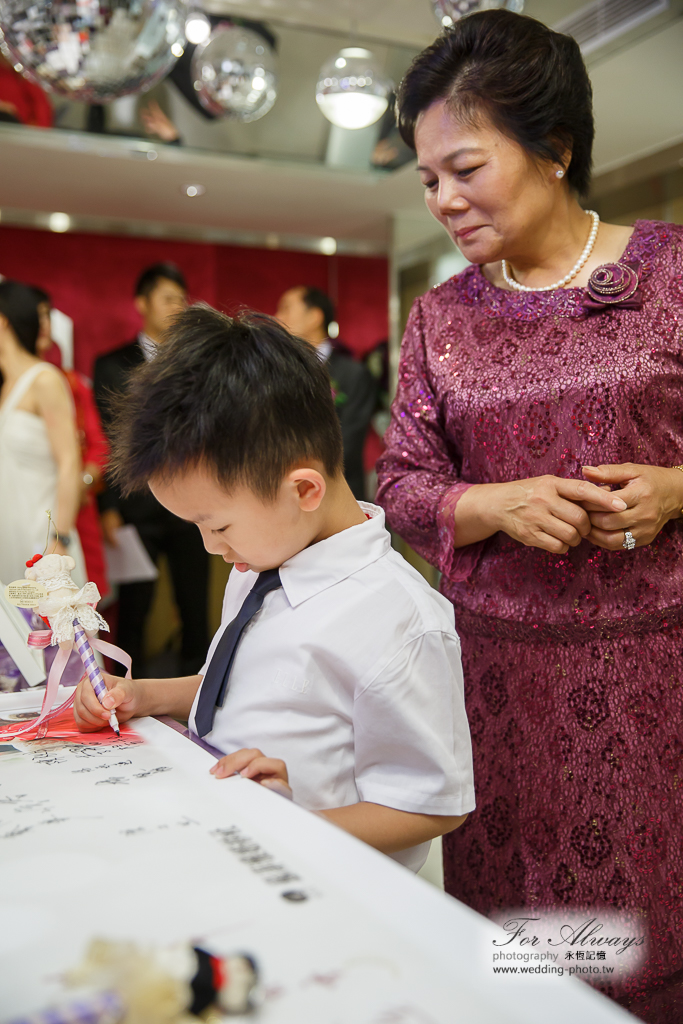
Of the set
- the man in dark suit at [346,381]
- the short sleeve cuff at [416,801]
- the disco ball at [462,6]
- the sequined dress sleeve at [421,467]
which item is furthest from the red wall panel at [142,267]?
the short sleeve cuff at [416,801]

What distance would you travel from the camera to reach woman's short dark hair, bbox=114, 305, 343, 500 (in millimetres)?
831

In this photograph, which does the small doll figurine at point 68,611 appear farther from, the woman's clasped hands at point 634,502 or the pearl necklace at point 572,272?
the pearl necklace at point 572,272

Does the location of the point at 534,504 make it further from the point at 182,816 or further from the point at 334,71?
the point at 334,71

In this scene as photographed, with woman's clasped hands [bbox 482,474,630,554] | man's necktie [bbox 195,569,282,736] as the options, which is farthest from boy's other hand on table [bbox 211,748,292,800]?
woman's clasped hands [bbox 482,474,630,554]

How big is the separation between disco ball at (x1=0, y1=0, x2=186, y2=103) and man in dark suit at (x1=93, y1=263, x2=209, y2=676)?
2049 mm

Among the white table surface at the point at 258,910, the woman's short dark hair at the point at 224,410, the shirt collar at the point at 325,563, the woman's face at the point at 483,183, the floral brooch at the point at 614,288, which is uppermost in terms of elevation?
the woman's face at the point at 483,183

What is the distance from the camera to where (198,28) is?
333cm

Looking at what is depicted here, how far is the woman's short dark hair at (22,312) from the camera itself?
111 inches

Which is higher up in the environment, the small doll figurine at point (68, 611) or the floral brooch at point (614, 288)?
the floral brooch at point (614, 288)

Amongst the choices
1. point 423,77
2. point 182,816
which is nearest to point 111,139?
point 423,77

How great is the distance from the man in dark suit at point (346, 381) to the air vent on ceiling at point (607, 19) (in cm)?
150

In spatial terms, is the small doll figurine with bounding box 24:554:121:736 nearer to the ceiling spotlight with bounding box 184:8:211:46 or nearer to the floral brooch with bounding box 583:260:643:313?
the floral brooch with bounding box 583:260:643:313

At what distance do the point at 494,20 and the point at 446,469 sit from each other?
22.7 inches

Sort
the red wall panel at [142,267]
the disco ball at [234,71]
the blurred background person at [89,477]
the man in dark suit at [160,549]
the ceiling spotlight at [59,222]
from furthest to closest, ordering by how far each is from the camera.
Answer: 1. the red wall panel at [142,267]
2. the ceiling spotlight at [59,222]
3. the man in dark suit at [160,549]
4. the blurred background person at [89,477]
5. the disco ball at [234,71]
